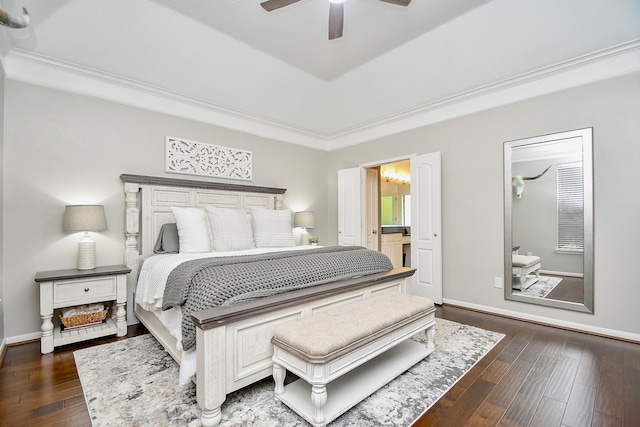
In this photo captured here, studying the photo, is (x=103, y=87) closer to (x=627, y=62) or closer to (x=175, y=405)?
(x=175, y=405)

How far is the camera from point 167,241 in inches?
127

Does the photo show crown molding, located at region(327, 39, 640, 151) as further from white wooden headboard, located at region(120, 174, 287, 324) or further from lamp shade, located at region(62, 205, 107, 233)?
lamp shade, located at region(62, 205, 107, 233)

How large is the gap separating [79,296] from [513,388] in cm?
351

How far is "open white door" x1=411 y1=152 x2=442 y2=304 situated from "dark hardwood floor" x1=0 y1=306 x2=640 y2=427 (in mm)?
1304

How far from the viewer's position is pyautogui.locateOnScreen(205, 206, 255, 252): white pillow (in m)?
3.13

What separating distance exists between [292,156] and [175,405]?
12.8 ft

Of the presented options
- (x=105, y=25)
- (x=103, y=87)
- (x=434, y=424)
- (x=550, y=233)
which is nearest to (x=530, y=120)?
(x=550, y=233)

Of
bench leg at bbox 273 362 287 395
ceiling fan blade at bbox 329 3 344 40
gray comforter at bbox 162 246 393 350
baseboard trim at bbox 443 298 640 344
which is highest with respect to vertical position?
ceiling fan blade at bbox 329 3 344 40

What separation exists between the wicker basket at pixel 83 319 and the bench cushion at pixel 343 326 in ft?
6.93

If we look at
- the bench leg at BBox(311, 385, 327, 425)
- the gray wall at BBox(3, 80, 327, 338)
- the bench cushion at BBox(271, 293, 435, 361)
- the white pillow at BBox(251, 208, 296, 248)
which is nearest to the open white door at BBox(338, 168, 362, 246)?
the white pillow at BBox(251, 208, 296, 248)

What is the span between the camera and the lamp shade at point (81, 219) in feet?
8.86

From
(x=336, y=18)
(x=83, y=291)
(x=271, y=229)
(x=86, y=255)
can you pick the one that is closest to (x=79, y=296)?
(x=83, y=291)

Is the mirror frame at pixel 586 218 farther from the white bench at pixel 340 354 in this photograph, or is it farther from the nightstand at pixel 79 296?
the nightstand at pixel 79 296

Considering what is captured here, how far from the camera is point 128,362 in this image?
7.53 ft
